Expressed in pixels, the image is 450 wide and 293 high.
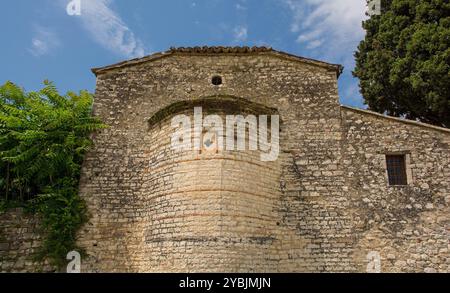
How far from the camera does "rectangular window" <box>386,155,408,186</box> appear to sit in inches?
375

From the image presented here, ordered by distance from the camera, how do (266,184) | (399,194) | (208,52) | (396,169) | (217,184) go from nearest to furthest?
(217,184)
(266,184)
(399,194)
(396,169)
(208,52)

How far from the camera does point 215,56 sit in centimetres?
1116

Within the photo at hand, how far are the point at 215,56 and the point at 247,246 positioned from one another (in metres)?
5.83

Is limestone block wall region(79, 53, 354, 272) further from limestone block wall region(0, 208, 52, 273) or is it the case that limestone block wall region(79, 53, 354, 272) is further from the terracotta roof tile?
limestone block wall region(0, 208, 52, 273)

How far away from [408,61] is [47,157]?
36.8 feet

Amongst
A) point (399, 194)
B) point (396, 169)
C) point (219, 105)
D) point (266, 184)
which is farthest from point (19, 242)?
point (396, 169)

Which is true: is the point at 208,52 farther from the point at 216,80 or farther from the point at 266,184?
the point at 266,184

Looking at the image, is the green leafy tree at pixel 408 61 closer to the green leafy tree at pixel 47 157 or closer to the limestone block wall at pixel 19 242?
the green leafy tree at pixel 47 157

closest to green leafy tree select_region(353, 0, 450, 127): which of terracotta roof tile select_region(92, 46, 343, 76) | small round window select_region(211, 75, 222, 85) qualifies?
terracotta roof tile select_region(92, 46, 343, 76)

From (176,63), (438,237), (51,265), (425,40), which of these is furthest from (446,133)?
(51,265)

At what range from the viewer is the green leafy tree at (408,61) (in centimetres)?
1135

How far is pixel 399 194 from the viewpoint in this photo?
9.28 meters

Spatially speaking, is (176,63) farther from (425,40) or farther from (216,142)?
(425,40)
